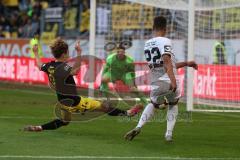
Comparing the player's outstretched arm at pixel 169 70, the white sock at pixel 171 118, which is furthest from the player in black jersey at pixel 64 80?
the player's outstretched arm at pixel 169 70

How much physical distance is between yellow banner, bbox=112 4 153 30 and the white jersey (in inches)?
425

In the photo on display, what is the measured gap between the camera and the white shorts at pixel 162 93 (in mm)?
11961

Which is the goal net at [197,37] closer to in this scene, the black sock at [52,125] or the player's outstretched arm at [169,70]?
the black sock at [52,125]

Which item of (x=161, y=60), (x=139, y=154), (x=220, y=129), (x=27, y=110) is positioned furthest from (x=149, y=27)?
(x=139, y=154)

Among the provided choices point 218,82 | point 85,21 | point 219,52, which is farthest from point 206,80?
point 85,21

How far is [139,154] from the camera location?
10320 millimetres

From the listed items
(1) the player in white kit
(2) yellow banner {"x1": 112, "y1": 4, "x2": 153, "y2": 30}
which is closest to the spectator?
(2) yellow banner {"x1": 112, "y1": 4, "x2": 153, "y2": 30}

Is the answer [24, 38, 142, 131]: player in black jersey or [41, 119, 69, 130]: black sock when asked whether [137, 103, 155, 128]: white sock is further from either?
Result: [41, 119, 69, 130]: black sock

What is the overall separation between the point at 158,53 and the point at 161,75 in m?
0.40

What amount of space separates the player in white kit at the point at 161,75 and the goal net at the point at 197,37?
647 centimetres

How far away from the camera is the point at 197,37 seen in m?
20.9

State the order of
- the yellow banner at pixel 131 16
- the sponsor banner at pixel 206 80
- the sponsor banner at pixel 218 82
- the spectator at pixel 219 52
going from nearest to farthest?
the sponsor banner at pixel 218 82 < the sponsor banner at pixel 206 80 < the spectator at pixel 219 52 < the yellow banner at pixel 131 16

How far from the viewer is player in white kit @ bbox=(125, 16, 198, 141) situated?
1169 cm

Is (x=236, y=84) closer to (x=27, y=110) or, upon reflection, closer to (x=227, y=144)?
(x=27, y=110)
